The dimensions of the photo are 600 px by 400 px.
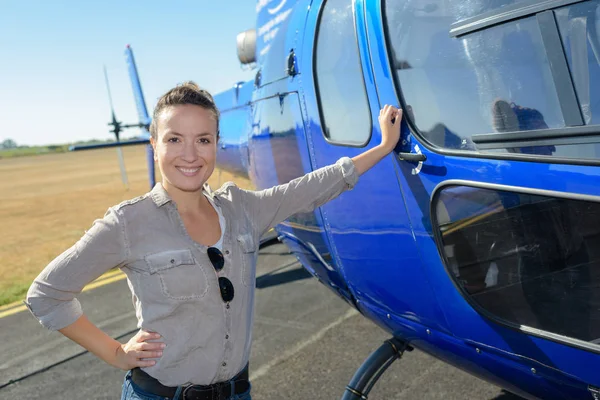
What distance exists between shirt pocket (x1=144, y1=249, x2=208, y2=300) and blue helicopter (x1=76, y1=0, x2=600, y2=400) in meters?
0.81

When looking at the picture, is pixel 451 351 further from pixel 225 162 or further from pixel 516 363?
pixel 225 162

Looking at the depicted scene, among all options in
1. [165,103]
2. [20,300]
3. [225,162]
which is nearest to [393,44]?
[165,103]

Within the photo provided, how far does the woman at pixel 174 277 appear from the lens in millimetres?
1587

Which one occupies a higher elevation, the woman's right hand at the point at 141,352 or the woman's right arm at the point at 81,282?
the woman's right arm at the point at 81,282

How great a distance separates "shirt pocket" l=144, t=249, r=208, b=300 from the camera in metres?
1.62

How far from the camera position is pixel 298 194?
1932 millimetres

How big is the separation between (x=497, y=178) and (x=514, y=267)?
14.3 inches

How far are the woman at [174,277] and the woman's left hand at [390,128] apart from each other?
23.8 inches

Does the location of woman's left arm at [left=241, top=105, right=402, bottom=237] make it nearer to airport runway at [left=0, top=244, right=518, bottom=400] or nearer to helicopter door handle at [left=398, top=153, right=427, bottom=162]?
helicopter door handle at [left=398, top=153, right=427, bottom=162]

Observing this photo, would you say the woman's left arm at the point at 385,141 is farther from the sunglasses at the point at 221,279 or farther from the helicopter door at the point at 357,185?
the sunglasses at the point at 221,279

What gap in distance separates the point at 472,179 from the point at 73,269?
124 centimetres

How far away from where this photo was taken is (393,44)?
199 centimetres

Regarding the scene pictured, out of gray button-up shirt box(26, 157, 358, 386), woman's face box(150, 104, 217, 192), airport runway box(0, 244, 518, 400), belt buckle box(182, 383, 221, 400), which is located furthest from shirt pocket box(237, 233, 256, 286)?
airport runway box(0, 244, 518, 400)

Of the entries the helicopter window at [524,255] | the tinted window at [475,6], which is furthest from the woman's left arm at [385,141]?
the tinted window at [475,6]
